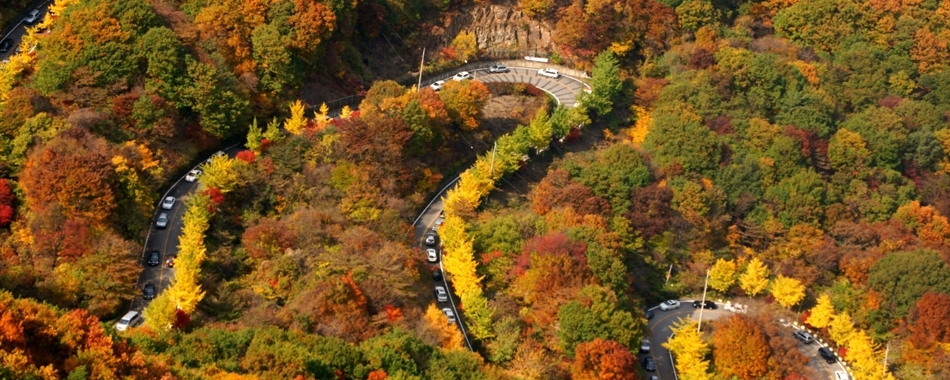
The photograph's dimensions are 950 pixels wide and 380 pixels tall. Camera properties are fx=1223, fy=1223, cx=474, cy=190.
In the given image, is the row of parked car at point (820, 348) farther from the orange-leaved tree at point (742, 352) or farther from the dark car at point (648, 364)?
the dark car at point (648, 364)

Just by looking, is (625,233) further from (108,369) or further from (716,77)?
(108,369)

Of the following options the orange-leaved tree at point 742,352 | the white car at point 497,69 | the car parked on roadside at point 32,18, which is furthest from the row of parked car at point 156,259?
the orange-leaved tree at point 742,352

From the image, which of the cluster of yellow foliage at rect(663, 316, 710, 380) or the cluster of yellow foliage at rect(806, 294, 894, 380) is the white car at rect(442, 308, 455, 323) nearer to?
the cluster of yellow foliage at rect(663, 316, 710, 380)

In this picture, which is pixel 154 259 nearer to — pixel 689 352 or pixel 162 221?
pixel 162 221

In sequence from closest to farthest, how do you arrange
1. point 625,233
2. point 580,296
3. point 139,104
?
point 580,296
point 139,104
point 625,233

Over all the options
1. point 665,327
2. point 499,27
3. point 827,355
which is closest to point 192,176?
point 665,327

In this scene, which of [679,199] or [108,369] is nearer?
[108,369]

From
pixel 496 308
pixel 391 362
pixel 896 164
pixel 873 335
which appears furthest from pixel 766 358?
pixel 896 164
